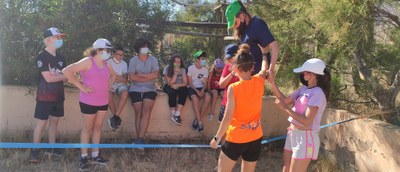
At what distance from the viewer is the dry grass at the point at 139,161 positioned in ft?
15.1

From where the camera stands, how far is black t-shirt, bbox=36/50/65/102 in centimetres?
459

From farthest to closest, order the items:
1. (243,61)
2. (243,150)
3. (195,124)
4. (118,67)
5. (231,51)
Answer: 1. (195,124)
2. (118,67)
3. (231,51)
4. (243,150)
5. (243,61)

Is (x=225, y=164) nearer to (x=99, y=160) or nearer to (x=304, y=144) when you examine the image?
(x=304, y=144)

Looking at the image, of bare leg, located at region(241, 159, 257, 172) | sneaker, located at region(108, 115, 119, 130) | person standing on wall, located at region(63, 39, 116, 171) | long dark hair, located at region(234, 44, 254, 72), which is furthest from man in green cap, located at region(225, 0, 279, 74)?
sneaker, located at region(108, 115, 119, 130)

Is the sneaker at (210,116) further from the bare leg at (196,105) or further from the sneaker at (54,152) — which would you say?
the sneaker at (54,152)

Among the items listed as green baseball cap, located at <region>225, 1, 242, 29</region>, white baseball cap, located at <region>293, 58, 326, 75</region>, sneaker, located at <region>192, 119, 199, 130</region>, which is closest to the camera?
white baseball cap, located at <region>293, 58, 326, 75</region>

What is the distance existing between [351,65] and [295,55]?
2.24 feet

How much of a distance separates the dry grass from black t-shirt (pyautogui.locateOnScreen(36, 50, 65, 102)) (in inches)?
27.4

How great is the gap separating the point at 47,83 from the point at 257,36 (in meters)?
2.46

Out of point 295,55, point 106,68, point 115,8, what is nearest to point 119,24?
point 115,8

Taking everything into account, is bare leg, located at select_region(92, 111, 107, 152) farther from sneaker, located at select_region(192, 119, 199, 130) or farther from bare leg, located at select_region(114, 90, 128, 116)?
sneaker, located at select_region(192, 119, 199, 130)

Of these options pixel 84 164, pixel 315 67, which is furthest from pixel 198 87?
pixel 315 67

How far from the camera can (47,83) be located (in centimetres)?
466

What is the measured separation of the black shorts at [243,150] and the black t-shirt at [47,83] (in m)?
2.33
